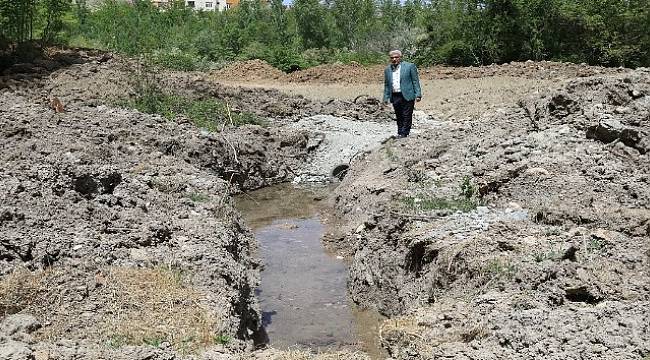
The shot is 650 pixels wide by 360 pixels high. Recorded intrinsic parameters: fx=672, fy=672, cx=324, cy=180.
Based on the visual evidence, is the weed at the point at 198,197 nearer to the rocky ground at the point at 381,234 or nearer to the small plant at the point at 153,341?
the rocky ground at the point at 381,234

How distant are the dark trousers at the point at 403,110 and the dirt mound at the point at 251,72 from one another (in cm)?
1482

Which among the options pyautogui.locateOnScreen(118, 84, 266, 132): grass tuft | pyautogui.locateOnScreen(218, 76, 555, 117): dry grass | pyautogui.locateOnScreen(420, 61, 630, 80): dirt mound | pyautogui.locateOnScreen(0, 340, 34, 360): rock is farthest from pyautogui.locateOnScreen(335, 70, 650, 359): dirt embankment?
pyautogui.locateOnScreen(420, 61, 630, 80): dirt mound

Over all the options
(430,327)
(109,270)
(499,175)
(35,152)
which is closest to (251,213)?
(35,152)

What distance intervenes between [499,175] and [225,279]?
154 inches

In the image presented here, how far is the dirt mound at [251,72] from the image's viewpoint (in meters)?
27.3

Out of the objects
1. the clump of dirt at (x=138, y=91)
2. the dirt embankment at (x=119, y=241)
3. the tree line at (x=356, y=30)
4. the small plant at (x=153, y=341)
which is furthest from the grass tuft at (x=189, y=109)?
the small plant at (x=153, y=341)

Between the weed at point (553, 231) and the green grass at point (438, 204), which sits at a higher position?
the weed at point (553, 231)

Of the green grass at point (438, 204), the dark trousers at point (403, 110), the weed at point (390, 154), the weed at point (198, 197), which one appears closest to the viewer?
the green grass at point (438, 204)

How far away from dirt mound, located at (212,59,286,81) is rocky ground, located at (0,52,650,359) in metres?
14.0

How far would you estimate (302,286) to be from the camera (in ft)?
27.6

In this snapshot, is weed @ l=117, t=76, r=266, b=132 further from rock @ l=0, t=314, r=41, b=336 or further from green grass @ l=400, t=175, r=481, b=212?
rock @ l=0, t=314, r=41, b=336

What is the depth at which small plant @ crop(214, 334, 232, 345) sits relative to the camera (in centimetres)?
533

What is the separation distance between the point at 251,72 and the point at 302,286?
20.6 meters

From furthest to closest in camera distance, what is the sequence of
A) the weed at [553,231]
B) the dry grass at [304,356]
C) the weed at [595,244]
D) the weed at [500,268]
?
1. the weed at [553,231]
2. the weed at [595,244]
3. the weed at [500,268]
4. the dry grass at [304,356]
